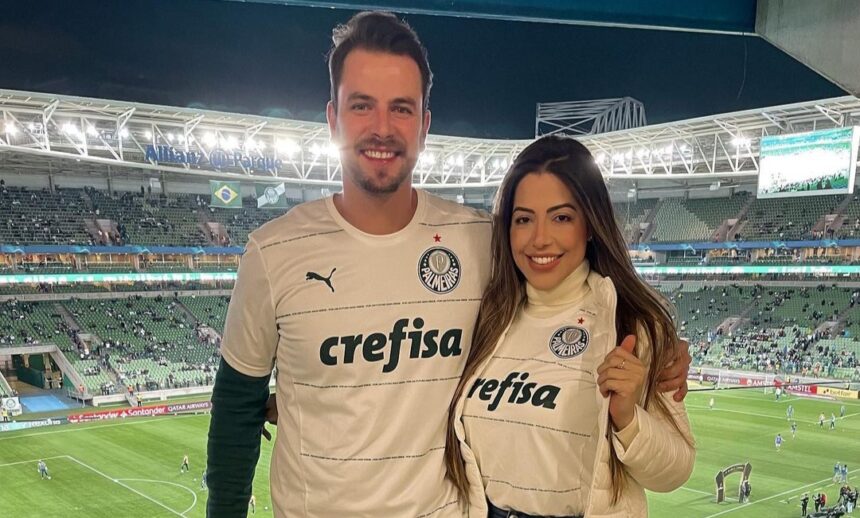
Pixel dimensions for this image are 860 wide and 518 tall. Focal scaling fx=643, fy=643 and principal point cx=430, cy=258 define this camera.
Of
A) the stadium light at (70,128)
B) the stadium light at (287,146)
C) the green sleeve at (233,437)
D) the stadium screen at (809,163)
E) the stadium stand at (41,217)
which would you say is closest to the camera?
the green sleeve at (233,437)

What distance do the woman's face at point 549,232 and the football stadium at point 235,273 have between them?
1174cm

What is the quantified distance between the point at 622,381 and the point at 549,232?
0.47 meters

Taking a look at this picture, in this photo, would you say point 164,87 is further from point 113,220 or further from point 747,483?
point 747,483

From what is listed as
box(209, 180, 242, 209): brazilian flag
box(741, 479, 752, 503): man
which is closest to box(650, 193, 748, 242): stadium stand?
box(741, 479, 752, 503): man

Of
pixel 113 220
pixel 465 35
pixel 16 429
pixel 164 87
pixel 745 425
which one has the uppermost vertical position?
pixel 164 87

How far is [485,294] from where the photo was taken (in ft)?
5.99

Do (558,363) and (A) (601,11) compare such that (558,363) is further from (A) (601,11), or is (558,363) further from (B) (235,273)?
(B) (235,273)

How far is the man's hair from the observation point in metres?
1.60

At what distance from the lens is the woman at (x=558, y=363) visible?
1.62m

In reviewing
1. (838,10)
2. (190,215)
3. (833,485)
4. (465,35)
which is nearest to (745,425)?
(833,485)

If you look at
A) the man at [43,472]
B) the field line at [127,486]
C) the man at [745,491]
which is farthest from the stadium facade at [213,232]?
the man at [745,491]

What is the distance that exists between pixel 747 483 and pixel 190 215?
23840mm

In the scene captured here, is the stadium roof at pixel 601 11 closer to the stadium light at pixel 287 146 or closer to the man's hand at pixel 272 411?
the man's hand at pixel 272 411

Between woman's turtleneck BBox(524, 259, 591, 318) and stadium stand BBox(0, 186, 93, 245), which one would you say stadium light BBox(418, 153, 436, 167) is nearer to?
stadium stand BBox(0, 186, 93, 245)
